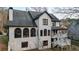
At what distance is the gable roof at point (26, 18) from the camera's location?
2270mm

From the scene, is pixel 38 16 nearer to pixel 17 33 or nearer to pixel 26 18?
pixel 26 18

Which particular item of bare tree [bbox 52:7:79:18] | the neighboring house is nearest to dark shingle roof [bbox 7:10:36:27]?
the neighboring house

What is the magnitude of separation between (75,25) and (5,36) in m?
0.85

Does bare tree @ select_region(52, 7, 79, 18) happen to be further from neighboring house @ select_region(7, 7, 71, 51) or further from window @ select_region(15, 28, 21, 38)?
window @ select_region(15, 28, 21, 38)

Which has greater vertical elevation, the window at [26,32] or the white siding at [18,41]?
the window at [26,32]

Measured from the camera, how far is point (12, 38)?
7.39 ft

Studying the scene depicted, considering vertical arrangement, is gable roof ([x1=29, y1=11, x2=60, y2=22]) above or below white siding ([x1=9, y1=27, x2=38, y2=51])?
above

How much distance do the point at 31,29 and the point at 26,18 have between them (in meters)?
0.15

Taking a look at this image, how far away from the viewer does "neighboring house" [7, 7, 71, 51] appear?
226cm

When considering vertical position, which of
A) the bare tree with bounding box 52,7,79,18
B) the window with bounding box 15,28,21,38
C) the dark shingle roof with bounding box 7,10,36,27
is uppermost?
the bare tree with bounding box 52,7,79,18

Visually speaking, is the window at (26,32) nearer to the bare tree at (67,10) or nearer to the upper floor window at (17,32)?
the upper floor window at (17,32)

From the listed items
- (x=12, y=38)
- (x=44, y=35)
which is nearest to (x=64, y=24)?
(x=44, y=35)

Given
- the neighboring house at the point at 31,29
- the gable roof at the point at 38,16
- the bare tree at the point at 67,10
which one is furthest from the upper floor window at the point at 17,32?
the bare tree at the point at 67,10

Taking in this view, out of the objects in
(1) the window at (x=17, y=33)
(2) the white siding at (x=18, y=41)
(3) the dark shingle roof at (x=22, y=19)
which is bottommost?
(2) the white siding at (x=18, y=41)
